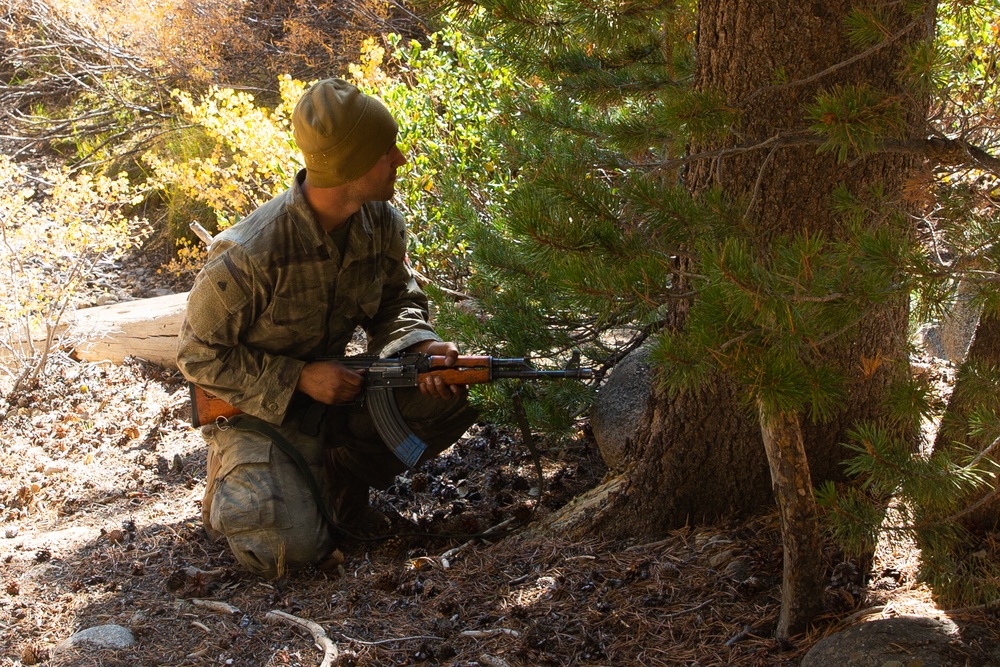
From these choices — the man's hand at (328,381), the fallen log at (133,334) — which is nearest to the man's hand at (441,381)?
the man's hand at (328,381)

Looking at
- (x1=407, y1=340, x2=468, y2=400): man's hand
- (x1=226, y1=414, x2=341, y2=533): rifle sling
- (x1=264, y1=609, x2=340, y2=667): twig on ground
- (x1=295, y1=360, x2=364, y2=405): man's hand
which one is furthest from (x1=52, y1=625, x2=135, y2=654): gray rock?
(x1=407, y1=340, x2=468, y2=400): man's hand

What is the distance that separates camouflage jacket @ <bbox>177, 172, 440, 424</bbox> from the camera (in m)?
3.28

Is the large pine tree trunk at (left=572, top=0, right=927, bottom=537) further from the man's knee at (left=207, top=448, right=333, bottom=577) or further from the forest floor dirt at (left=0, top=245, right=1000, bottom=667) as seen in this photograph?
the man's knee at (left=207, top=448, right=333, bottom=577)

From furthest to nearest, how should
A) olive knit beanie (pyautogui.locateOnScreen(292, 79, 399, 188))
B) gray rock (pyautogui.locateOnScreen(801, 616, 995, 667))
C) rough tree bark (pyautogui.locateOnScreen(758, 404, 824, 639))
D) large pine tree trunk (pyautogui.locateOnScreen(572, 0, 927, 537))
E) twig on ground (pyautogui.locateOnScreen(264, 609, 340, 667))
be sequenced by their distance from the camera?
olive knit beanie (pyautogui.locateOnScreen(292, 79, 399, 188)), twig on ground (pyautogui.locateOnScreen(264, 609, 340, 667)), large pine tree trunk (pyautogui.locateOnScreen(572, 0, 927, 537)), rough tree bark (pyautogui.locateOnScreen(758, 404, 824, 639)), gray rock (pyautogui.locateOnScreen(801, 616, 995, 667))

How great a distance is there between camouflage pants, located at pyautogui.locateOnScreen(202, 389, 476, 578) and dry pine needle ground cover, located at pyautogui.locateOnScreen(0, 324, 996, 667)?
11 cm

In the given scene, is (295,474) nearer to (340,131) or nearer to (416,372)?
(416,372)

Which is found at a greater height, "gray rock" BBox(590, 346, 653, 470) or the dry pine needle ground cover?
"gray rock" BBox(590, 346, 653, 470)

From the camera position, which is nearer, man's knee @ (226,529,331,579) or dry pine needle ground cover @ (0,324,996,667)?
dry pine needle ground cover @ (0,324,996,667)

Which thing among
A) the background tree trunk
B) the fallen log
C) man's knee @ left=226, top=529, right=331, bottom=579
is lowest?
man's knee @ left=226, top=529, right=331, bottom=579

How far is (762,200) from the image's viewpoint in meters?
2.49

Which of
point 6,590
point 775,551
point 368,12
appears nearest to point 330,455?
point 6,590

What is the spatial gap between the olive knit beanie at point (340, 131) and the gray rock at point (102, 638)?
65.5 inches

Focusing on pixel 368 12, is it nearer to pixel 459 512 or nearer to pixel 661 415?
pixel 459 512

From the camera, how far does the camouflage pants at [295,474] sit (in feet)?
10.8
